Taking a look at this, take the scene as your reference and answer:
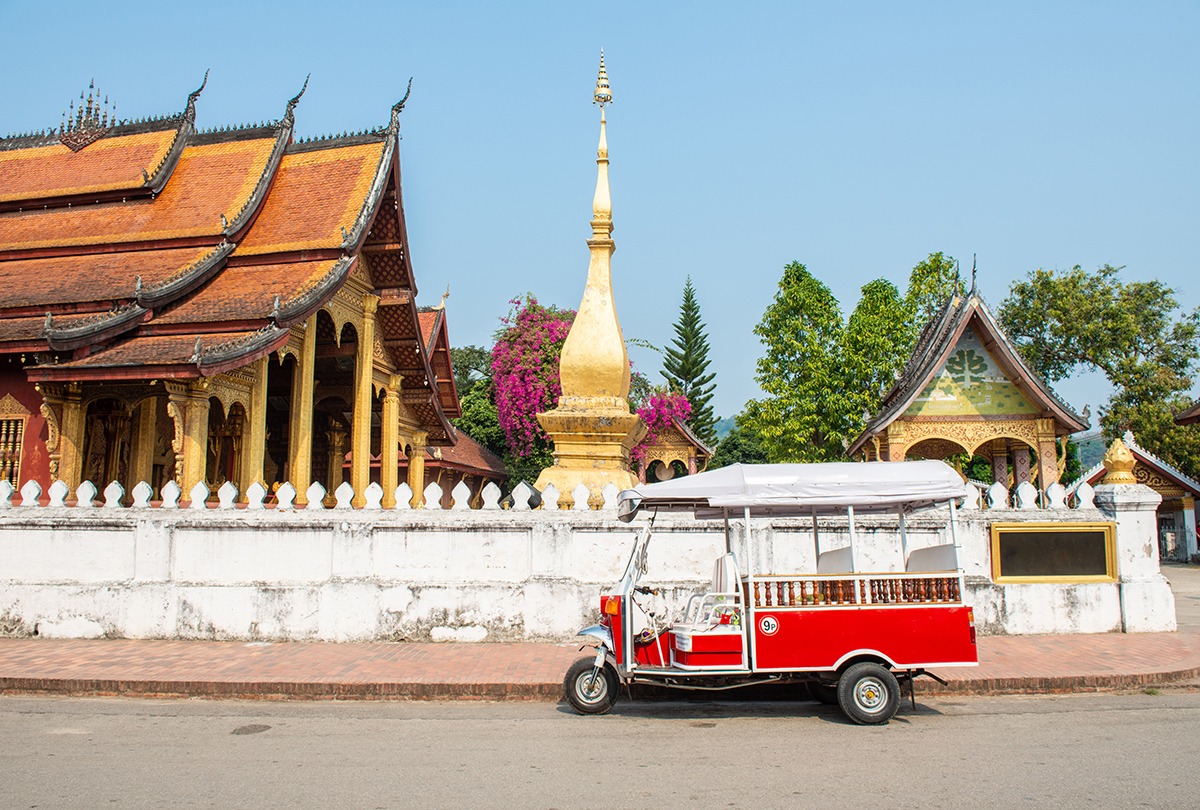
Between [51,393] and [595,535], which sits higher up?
[51,393]

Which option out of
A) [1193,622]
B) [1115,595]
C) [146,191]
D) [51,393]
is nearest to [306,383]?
[51,393]

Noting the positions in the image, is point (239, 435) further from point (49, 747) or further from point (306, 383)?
point (49, 747)

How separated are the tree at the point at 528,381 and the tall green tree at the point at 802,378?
21.2ft

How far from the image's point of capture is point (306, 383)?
14586 millimetres

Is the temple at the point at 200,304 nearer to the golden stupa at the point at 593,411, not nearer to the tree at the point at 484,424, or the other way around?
the golden stupa at the point at 593,411

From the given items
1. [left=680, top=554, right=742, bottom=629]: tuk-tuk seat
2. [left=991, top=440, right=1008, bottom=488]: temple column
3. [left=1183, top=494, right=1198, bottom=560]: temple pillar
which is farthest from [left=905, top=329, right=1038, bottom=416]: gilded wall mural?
[left=1183, top=494, right=1198, bottom=560]: temple pillar

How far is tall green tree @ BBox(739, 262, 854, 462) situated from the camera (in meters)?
27.3

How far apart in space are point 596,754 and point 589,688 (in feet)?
3.85

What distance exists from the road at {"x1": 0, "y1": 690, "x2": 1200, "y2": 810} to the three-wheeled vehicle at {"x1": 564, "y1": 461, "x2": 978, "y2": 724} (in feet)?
1.08

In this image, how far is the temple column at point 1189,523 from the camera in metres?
27.9

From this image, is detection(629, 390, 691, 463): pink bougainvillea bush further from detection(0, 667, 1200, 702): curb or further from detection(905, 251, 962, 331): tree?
detection(0, 667, 1200, 702): curb

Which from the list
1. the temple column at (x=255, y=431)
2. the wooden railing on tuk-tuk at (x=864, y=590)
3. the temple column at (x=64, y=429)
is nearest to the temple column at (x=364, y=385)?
the temple column at (x=255, y=431)

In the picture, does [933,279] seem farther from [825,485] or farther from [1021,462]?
[825,485]

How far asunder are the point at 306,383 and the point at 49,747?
9.31 meters
